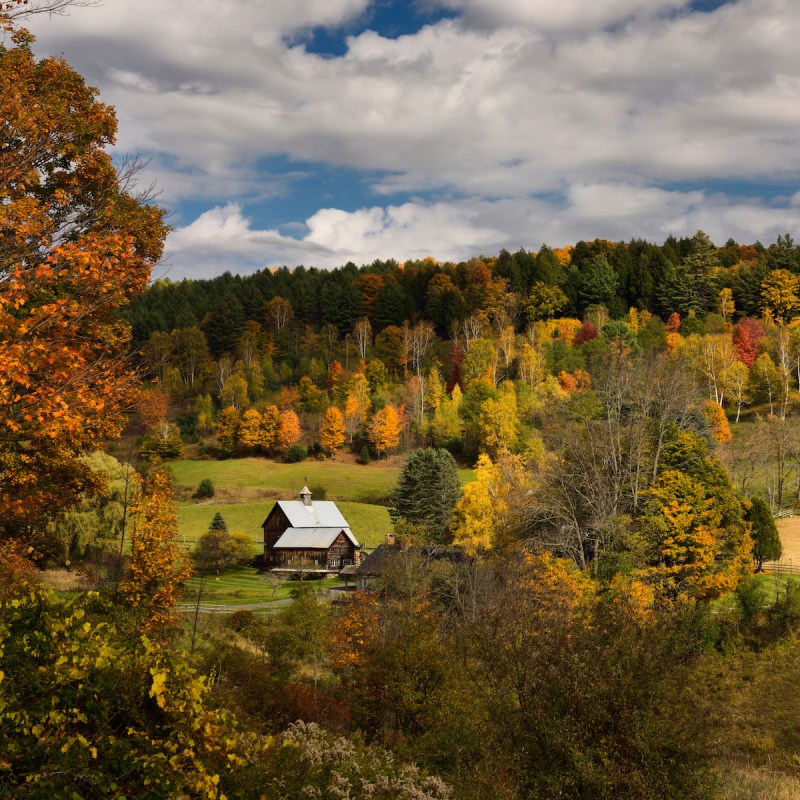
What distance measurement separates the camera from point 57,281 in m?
10.6

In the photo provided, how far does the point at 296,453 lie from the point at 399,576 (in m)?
51.7

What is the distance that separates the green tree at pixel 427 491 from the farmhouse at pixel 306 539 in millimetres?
9330

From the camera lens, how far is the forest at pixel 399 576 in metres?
6.25

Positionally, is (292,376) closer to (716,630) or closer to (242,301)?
(242,301)

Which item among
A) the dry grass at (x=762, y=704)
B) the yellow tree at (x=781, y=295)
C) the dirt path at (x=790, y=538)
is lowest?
the dry grass at (x=762, y=704)

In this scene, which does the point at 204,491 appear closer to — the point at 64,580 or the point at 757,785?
the point at 64,580

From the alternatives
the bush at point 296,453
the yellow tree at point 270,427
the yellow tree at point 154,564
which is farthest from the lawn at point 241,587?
the yellow tree at point 270,427

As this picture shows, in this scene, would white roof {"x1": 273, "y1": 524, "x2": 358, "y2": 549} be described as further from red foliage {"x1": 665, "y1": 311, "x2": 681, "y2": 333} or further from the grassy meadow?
red foliage {"x1": 665, "y1": 311, "x2": 681, "y2": 333}

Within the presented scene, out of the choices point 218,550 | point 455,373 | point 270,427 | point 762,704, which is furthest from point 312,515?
point 762,704

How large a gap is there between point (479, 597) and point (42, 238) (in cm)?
2840

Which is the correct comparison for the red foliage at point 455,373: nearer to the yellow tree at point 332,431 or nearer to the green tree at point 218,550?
the yellow tree at point 332,431

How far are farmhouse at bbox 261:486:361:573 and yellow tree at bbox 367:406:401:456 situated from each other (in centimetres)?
2053

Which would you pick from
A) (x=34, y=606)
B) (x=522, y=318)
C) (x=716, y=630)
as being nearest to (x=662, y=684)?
(x=34, y=606)

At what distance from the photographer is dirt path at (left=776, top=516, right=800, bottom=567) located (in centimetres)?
4238
